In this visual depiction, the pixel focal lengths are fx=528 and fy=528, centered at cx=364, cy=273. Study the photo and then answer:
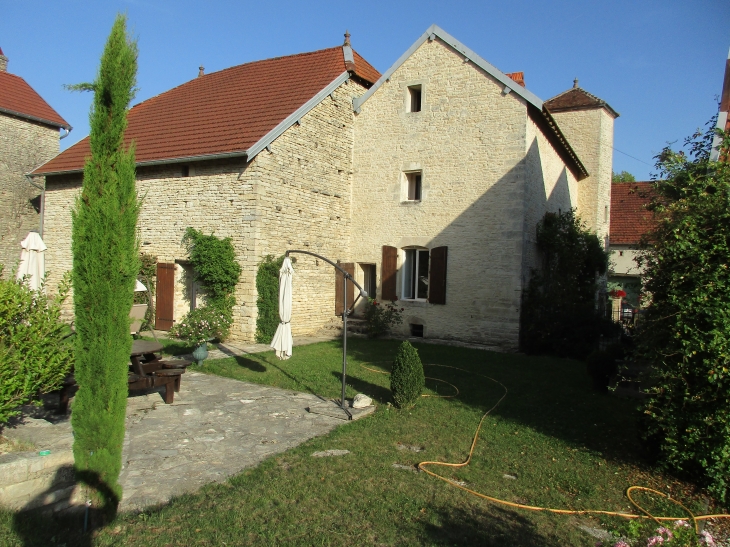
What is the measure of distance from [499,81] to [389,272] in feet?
19.5

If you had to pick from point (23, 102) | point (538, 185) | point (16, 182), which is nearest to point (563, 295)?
point (538, 185)

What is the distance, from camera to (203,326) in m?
12.1

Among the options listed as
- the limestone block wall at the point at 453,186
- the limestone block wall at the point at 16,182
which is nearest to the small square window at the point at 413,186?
the limestone block wall at the point at 453,186

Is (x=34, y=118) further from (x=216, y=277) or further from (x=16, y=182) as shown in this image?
(x=216, y=277)

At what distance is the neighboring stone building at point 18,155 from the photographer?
18500mm

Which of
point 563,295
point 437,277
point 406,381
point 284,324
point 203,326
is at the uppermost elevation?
point 437,277

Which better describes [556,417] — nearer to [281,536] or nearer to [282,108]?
[281,536]

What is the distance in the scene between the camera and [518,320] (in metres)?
13.5

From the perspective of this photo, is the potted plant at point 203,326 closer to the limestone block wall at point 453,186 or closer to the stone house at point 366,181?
the stone house at point 366,181

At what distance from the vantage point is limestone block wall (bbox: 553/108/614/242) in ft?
64.1

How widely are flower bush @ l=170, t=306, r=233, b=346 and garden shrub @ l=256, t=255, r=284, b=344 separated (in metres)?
0.82

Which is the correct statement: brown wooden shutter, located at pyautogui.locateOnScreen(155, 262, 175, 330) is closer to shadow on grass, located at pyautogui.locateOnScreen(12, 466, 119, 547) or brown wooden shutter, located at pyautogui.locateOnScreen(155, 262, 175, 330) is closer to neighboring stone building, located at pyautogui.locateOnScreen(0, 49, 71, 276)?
neighboring stone building, located at pyautogui.locateOnScreen(0, 49, 71, 276)

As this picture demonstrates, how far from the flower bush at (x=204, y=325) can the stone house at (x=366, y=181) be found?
14.5 inches

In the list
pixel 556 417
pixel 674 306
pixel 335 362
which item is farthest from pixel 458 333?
pixel 674 306
